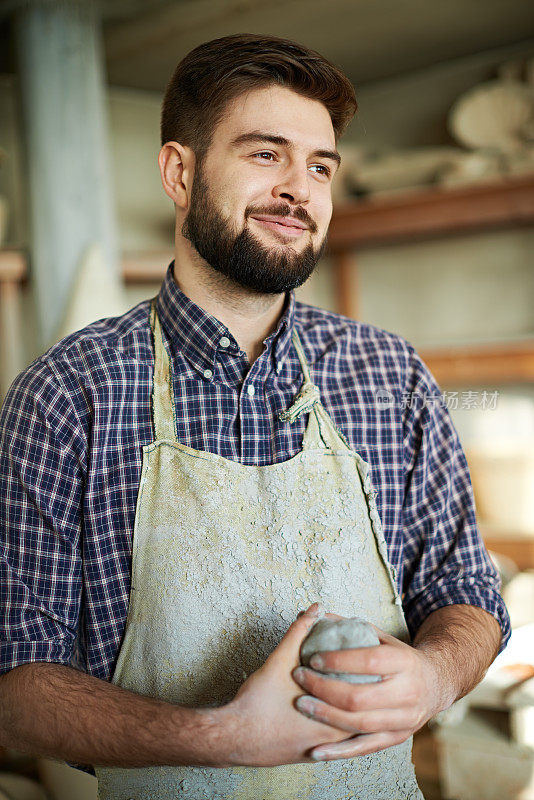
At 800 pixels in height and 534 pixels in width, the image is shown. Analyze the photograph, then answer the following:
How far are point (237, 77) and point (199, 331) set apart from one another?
0.42 m

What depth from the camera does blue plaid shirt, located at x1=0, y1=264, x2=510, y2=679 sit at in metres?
1.19

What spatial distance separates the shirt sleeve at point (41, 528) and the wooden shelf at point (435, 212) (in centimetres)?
206

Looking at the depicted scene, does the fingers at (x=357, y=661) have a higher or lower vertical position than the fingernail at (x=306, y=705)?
higher

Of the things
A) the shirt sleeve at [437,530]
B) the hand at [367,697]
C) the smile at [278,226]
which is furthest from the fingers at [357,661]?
the smile at [278,226]

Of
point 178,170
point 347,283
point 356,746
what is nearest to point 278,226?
point 178,170

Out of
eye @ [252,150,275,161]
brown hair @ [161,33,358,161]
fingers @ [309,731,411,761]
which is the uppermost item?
brown hair @ [161,33,358,161]

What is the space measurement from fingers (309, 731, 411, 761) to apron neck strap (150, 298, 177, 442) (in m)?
0.50

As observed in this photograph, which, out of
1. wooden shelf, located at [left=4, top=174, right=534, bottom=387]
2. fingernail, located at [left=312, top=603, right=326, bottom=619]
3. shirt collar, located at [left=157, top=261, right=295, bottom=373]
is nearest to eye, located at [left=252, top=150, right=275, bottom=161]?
shirt collar, located at [left=157, top=261, right=295, bottom=373]

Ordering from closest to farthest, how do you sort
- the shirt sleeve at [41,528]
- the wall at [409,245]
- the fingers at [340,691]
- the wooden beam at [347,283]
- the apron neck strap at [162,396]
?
the fingers at [340,691]
the shirt sleeve at [41,528]
the apron neck strap at [162,396]
the wall at [409,245]
the wooden beam at [347,283]

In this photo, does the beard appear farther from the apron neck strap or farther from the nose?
the apron neck strap

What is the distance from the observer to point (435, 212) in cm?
296

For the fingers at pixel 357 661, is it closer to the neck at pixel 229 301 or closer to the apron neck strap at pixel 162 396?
the apron neck strap at pixel 162 396

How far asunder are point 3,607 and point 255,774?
1.45 feet

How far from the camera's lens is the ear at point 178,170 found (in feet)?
4.57
